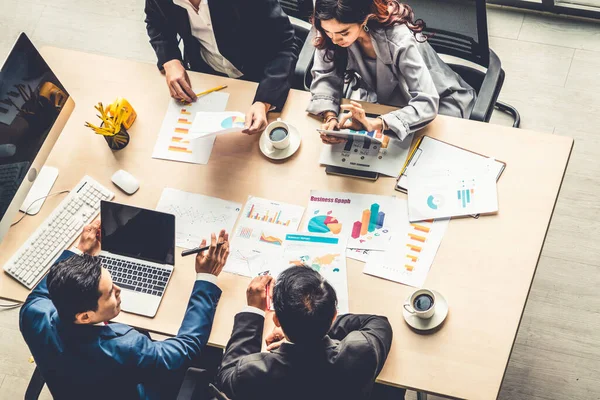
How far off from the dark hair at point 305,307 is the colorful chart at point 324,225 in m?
0.38

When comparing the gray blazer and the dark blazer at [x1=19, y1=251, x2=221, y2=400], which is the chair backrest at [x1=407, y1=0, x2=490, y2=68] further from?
the dark blazer at [x1=19, y1=251, x2=221, y2=400]

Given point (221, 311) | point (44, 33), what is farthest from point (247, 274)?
point (44, 33)

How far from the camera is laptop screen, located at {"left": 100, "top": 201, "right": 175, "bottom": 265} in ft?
6.86

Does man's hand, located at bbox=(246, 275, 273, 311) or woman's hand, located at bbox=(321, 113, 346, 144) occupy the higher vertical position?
woman's hand, located at bbox=(321, 113, 346, 144)

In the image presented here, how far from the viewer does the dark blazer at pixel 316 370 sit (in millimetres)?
1692

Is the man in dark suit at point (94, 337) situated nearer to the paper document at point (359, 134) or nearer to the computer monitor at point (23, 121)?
the computer monitor at point (23, 121)

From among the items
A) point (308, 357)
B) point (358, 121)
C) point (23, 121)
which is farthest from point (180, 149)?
point (308, 357)

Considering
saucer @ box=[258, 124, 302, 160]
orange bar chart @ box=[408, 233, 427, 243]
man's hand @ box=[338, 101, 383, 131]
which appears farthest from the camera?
saucer @ box=[258, 124, 302, 160]

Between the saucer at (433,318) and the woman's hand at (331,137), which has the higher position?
the woman's hand at (331,137)

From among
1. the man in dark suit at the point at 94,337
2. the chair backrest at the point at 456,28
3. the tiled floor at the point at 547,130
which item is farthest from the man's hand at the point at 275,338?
the chair backrest at the point at 456,28

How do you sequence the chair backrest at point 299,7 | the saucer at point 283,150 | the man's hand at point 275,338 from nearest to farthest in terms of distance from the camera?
1. the man's hand at point 275,338
2. the saucer at point 283,150
3. the chair backrest at point 299,7

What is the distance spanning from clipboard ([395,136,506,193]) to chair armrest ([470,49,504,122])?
0.58 feet

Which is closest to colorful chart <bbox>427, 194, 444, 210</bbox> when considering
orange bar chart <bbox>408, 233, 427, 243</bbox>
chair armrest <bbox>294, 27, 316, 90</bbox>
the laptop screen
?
orange bar chart <bbox>408, 233, 427, 243</bbox>

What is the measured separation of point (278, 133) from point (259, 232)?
356mm
